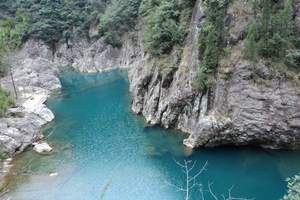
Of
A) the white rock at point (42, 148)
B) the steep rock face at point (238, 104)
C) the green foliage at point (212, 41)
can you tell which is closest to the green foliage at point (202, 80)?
the green foliage at point (212, 41)

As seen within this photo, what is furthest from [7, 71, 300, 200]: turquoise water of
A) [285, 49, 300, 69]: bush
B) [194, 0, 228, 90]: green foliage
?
[285, 49, 300, 69]: bush

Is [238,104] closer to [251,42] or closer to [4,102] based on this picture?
[251,42]

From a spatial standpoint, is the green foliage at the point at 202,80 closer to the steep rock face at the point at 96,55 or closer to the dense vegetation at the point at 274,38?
the dense vegetation at the point at 274,38

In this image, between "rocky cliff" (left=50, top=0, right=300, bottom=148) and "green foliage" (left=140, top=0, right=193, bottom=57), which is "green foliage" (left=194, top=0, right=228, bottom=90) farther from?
"green foliage" (left=140, top=0, right=193, bottom=57)

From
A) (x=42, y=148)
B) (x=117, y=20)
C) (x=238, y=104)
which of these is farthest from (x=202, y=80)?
(x=117, y=20)

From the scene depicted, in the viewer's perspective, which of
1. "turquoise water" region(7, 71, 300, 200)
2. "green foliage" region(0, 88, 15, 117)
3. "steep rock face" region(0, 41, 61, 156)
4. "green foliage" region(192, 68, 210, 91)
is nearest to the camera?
"turquoise water" region(7, 71, 300, 200)

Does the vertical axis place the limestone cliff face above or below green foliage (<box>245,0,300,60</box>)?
below

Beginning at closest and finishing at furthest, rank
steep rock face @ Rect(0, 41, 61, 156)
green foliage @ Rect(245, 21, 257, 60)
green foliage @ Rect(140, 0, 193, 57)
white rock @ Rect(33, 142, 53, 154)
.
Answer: green foliage @ Rect(245, 21, 257, 60)
white rock @ Rect(33, 142, 53, 154)
steep rock face @ Rect(0, 41, 61, 156)
green foliage @ Rect(140, 0, 193, 57)
